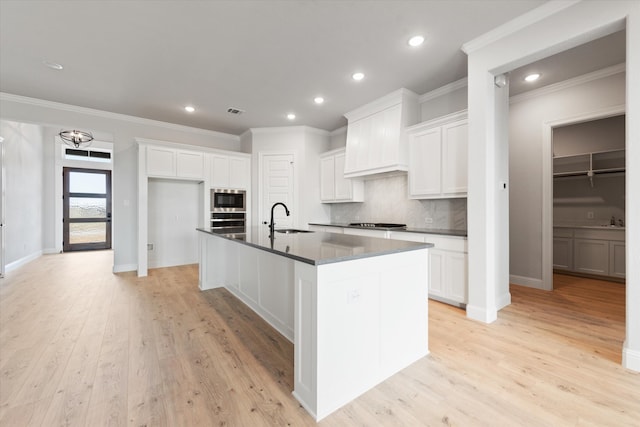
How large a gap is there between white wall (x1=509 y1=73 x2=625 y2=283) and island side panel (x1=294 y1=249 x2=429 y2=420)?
2.96m

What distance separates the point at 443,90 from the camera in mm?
3717

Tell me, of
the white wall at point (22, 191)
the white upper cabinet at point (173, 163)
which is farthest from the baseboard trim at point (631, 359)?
the white wall at point (22, 191)

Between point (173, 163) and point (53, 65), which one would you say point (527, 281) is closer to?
point (173, 163)

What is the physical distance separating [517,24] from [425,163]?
5.28ft

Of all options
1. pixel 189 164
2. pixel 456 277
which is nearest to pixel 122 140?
pixel 189 164

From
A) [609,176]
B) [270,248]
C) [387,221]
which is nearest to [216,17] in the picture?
[270,248]

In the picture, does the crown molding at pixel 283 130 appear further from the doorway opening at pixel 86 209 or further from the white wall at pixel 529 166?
the doorway opening at pixel 86 209

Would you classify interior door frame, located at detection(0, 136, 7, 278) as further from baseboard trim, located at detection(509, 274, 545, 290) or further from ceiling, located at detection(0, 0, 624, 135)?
baseboard trim, located at detection(509, 274, 545, 290)

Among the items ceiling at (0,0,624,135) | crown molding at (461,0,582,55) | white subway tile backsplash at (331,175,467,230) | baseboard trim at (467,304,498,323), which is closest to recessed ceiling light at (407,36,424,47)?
ceiling at (0,0,624,135)

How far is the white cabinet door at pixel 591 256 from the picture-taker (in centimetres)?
405

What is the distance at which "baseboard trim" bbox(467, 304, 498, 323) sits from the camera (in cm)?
265

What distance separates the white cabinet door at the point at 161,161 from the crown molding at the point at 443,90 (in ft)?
13.8

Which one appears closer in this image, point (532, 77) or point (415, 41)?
point (415, 41)

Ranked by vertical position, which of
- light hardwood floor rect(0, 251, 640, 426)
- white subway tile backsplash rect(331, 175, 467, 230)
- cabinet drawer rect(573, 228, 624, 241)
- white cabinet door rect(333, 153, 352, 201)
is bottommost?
light hardwood floor rect(0, 251, 640, 426)
